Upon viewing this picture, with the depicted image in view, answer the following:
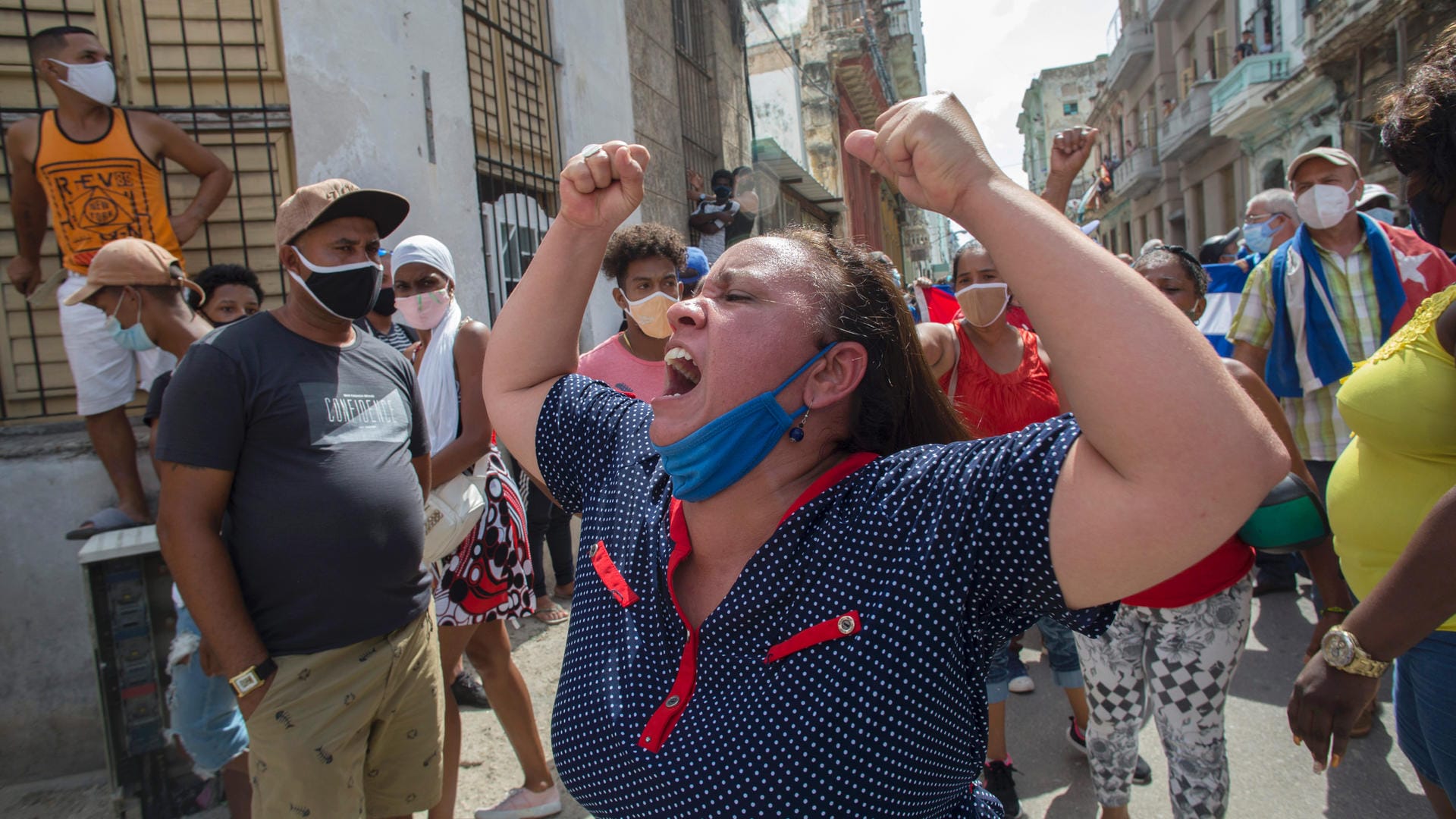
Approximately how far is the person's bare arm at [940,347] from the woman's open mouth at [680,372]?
185 cm

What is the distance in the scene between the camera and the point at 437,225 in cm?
599

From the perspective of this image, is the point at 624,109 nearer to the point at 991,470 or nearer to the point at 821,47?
the point at 991,470

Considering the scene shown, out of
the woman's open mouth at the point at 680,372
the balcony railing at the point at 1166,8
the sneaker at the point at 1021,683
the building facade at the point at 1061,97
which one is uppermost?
the building facade at the point at 1061,97

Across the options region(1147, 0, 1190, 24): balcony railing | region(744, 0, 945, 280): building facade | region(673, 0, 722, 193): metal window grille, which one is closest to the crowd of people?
region(673, 0, 722, 193): metal window grille

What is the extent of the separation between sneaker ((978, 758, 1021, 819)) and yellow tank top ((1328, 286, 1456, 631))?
1.50 metres

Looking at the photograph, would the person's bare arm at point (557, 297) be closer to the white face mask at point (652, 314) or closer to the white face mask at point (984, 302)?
the white face mask at point (652, 314)

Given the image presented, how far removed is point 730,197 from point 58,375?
737 cm

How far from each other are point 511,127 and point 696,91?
16.3 ft

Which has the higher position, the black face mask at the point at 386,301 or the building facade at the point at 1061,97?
the building facade at the point at 1061,97

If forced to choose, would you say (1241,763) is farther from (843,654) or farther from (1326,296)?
(843,654)

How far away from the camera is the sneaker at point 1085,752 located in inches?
132

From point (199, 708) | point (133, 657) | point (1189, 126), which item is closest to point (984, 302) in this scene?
point (199, 708)

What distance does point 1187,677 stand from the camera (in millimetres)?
2527

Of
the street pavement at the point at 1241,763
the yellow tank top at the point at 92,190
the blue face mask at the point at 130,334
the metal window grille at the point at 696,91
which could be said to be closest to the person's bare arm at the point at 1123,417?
the street pavement at the point at 1241,763
